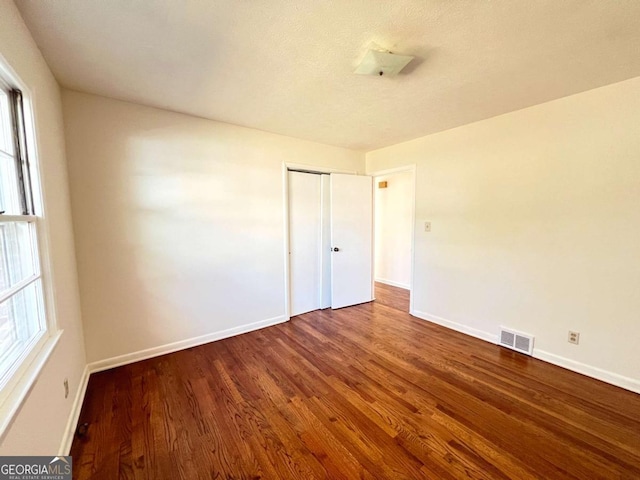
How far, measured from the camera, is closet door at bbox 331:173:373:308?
3.97 meters

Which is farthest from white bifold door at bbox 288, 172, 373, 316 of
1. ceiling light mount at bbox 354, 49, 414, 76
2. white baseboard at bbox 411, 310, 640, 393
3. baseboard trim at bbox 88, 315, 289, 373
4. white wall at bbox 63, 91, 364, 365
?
ceiling light mount at bbox 354, 49, 414, 76

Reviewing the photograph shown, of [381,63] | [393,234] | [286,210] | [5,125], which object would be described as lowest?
[393,234]

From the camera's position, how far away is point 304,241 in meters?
3.83

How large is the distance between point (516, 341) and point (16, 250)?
4015mm

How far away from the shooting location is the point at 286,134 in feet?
11.1

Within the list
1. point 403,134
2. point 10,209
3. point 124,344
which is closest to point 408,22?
point 403,134

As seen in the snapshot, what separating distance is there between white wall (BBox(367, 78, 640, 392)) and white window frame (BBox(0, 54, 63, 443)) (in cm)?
367

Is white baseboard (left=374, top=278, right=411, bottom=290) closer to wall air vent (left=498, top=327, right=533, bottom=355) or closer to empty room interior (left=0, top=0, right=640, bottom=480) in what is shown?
empty room interior (left=0, top=0, right=640, bottom=480)

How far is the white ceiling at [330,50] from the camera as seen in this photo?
4.51 ft

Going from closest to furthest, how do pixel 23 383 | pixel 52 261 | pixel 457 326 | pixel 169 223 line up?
pixel 23 383, pixel 52 261, pixel 169 223, pixel 457 326

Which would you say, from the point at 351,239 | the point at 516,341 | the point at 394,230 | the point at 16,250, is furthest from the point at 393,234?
the point at 16,250

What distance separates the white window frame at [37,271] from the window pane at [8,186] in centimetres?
7

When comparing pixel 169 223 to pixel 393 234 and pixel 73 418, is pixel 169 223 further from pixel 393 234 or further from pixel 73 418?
pixel 393 234

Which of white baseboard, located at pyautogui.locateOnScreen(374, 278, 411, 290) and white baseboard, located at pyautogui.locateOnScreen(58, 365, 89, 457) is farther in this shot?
white baseboard, located at pyautogui.locateOnScreen(374, 278, 411, 290)
